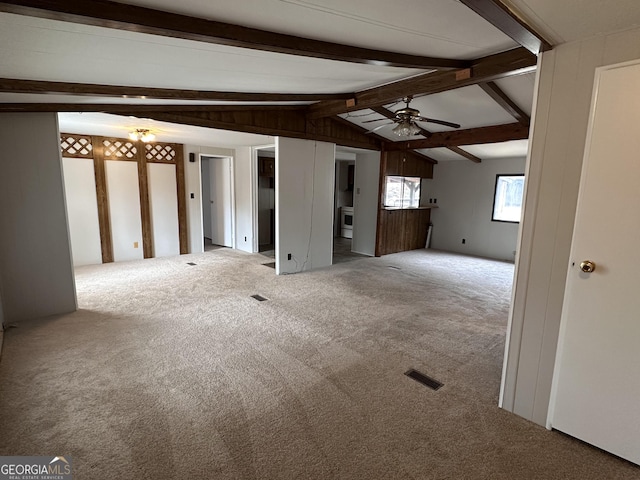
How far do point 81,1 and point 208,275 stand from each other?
13.1 feet

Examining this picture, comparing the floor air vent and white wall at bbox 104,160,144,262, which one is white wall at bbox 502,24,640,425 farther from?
white wall at bbox 104,160,144,262

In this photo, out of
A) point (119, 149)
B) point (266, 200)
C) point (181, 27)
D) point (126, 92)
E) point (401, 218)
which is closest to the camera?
point (181, 27)

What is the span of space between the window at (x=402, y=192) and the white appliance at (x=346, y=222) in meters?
1.79

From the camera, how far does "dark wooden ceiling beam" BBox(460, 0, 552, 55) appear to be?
1280mm

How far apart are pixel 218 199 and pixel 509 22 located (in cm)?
666

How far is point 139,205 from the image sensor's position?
5.86 meters

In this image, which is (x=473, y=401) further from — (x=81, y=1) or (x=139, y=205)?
(x=139, y=205)

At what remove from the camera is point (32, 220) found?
3.21 meters

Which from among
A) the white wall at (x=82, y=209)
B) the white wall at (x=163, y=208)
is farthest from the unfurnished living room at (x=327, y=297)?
the white wall at (x=163, y=208)

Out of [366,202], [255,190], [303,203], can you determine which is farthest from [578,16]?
[255,190]

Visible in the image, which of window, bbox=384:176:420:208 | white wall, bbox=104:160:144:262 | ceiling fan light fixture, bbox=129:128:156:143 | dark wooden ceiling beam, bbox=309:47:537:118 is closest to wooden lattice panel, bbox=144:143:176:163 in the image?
white wall, bbox=104:160:144:262

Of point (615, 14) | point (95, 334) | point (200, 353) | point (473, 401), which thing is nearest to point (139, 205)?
point (95, 334)

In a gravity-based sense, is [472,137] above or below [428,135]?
below

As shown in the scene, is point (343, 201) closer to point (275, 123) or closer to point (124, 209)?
point (275, 123)
